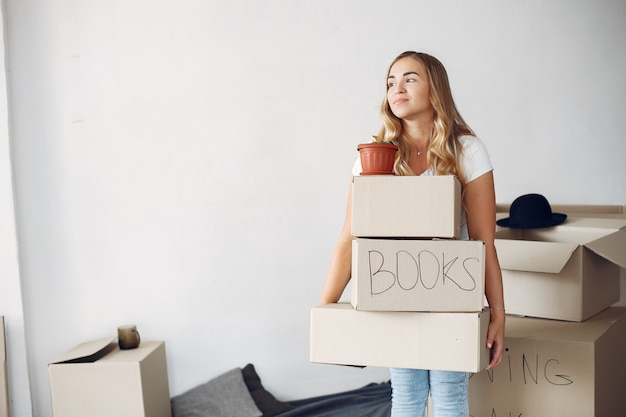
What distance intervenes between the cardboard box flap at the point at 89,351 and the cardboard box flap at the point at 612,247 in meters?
1.64

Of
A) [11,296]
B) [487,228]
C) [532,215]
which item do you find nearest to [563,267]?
[532,215]

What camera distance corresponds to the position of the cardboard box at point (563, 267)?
70.6 inches

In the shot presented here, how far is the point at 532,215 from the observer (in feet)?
6.51

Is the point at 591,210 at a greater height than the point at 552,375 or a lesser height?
greater

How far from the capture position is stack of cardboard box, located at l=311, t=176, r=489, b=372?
4.33ft

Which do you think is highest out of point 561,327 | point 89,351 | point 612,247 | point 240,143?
point 240,143

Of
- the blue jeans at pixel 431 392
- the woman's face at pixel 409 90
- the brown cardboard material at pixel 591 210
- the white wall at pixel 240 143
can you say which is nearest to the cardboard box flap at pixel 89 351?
the white wall at pixel 240 143

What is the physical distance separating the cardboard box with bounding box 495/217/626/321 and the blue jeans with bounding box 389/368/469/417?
501mm

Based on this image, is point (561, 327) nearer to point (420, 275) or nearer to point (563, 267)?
point (563, 267)

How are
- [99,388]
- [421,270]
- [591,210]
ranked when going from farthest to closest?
[591,210]
[99,388]
[421,270]

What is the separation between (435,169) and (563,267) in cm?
59

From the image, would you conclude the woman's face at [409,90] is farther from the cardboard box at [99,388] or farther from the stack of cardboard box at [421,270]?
the cardboard box at [99,388]

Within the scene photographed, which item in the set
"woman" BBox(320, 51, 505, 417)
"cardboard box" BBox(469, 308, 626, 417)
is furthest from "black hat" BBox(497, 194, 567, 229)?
"woman" BBox(320, 51, 505, 417)

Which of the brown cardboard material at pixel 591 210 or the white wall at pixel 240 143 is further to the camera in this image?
the white wall at pixel 240 143
